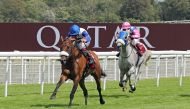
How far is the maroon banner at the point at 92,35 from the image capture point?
30250mm

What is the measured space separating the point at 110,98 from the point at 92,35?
16.6m

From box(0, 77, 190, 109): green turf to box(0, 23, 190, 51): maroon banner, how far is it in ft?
42.2

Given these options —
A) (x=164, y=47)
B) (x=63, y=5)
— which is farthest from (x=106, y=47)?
(x=63, y=5)

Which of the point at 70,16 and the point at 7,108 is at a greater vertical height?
the point at 70,16

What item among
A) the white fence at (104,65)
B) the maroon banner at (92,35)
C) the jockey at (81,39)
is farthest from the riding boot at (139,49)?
the maroon banner at (92,35)

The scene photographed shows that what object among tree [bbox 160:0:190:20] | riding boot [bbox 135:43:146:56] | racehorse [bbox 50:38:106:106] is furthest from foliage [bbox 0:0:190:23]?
racehorse [bbox 50:38:106:106]

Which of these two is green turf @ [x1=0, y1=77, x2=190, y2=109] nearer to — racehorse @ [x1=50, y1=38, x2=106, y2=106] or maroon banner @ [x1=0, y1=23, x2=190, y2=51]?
racehorse @ [x1=50, y1=38, x2=106, y2=106]

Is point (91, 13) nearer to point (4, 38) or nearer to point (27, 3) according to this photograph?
point (27, 3)

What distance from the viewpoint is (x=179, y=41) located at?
3084 centimetres

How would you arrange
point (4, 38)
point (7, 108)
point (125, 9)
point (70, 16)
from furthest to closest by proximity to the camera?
point (70, 16)
point (125, 9)
point (4, 38)
point (7, 108)

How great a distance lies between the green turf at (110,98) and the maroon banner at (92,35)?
42.2 feet

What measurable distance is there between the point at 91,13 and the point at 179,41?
67075mm

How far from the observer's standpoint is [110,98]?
45.9 ft

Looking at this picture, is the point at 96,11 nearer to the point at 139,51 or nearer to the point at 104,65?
the point at 104,65
